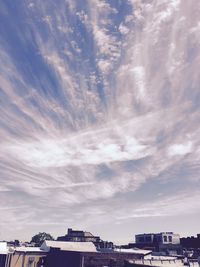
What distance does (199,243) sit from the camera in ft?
370

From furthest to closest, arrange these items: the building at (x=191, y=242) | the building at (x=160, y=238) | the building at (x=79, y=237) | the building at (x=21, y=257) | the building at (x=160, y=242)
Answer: the building at (x=191, y=242)
the building at (x=160, y=238)
the building at (x=79, y=237)
the building at (x=160, y=242)
the building at (x=21, y=257)

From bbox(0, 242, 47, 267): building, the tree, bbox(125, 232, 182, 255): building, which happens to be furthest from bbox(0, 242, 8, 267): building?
the tree

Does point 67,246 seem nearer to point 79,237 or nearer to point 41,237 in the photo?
point 79,237

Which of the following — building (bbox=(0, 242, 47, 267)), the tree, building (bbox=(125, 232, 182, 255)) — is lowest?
building (bbox=(0, 242, 47, 267))

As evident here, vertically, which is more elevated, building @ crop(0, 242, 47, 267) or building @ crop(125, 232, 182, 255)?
building @ crop(125, 232, 182, 255)

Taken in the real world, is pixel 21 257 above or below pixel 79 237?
below

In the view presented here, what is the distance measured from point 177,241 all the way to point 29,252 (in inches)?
2370

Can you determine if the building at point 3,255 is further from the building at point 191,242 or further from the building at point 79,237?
the building at point 191,242

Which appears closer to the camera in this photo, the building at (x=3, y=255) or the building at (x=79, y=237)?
the building at (x=3, y=255)

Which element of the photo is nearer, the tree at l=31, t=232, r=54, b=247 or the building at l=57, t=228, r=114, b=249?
the building at l=57, t=228, r=114, b=249

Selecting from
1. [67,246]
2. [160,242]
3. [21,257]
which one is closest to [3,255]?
[21,257]

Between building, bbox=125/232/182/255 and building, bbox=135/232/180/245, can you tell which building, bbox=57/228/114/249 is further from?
building, bbox=135/232/180/245

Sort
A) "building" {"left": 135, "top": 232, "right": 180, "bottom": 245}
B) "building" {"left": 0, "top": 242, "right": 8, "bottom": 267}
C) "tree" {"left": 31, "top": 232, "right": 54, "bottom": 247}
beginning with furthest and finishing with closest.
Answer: "tree" {"left": 31, "top": 232, "right": 54, "bottom": 247} → "building" {"left": 135, "top": 232, "right": 180, "bottom": 245} → "building" {"left": 0, "top": 242, "right": 8, "bottom": 267}

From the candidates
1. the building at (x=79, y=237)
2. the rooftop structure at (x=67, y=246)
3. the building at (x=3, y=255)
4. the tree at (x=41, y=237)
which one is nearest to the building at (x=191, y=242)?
the building at (x=79, y=237)
